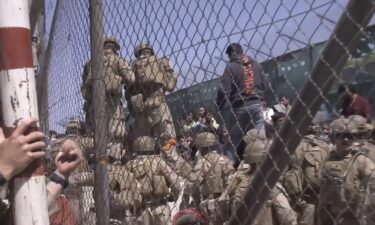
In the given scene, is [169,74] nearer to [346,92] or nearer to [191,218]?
[346,92]

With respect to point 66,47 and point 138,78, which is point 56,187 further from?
point 66,47

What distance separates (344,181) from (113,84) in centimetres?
129

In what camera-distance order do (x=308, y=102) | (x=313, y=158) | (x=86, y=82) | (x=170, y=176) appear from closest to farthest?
(x=308, y=102), (x=86, y=82), (x=170, y=176), (x=313, y=158)

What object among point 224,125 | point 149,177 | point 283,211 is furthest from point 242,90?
point 149,177

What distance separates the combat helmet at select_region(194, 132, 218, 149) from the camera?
8.67ft

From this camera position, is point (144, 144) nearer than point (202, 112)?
No

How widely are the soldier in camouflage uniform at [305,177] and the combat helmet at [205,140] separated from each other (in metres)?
0.62

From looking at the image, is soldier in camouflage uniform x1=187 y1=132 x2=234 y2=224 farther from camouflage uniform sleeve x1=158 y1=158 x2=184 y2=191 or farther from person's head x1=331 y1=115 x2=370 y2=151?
person's head x1=331 y1=115 x2=370 y2=151

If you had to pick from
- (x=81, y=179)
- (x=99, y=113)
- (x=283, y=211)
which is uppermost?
(x=99, y=113)

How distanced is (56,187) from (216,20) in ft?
2.56

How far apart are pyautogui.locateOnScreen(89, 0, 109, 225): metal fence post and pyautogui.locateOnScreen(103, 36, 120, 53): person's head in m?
0.11

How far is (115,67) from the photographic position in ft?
10.3

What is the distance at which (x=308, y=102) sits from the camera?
1581mm

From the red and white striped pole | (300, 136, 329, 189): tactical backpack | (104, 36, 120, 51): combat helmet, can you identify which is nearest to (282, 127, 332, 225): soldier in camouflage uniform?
(300, 136, 329, 189): tactical backpack
